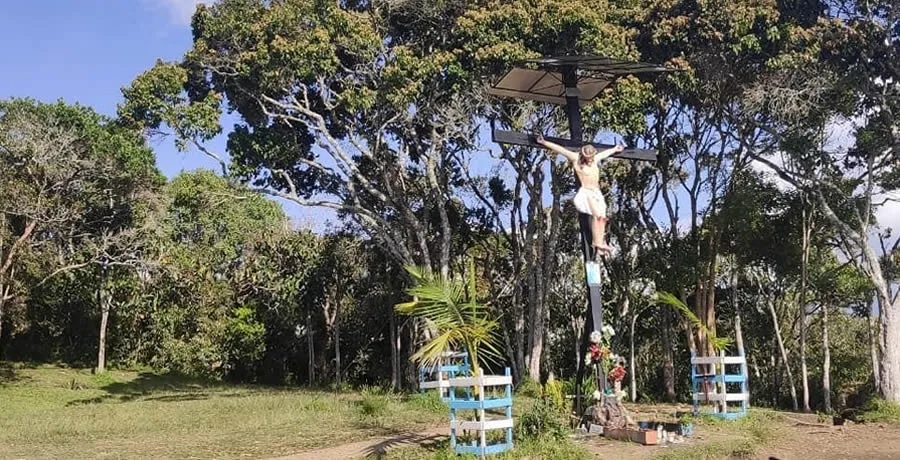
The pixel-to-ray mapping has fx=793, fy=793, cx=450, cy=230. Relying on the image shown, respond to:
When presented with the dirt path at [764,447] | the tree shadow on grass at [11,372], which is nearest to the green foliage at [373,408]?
the dirt path at [764,447]

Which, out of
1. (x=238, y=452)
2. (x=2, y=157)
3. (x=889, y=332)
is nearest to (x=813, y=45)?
(x=889, y=332)

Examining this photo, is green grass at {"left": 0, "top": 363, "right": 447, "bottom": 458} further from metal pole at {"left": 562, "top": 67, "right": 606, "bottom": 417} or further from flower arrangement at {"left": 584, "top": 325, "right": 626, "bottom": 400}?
flower arrangement at {"left": 584, "top": 325, "right": 626, "bottom": 400}

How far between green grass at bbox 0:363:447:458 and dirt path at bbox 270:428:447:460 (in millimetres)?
381

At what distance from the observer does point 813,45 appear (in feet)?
46.7

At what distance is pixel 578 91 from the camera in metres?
9.84

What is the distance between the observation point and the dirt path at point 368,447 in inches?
309

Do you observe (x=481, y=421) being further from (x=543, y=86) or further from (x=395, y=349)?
(x=395, y=349)

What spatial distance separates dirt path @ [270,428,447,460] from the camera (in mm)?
7848

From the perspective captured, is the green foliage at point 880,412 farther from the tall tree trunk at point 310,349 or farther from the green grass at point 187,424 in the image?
the tall tree trunk at point 310,349

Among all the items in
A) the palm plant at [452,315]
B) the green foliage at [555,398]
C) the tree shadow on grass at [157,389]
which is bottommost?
the tree shadow on grass at [157,389]

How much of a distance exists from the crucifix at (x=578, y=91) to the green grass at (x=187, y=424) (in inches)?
112

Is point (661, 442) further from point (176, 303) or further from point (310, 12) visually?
point (176, 303)

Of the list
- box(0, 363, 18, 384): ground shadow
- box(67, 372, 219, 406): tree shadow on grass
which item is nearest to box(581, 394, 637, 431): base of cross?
box(67, 372, 219, 406): tree shadow on grass

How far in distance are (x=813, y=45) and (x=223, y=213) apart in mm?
15689
